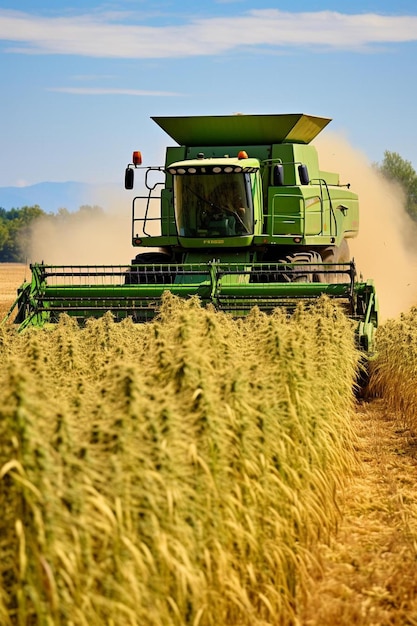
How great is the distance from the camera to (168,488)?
3898mm

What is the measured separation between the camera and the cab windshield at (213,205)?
13.2 m

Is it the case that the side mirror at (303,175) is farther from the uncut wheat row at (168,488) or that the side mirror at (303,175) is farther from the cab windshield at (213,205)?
the uncut wheat row at (168,488)

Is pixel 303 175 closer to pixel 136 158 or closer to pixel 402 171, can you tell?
pixel 136 158

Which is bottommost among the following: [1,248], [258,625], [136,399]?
[258,625]

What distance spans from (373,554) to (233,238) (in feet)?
25.7

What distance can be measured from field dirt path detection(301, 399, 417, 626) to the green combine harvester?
10.5ft

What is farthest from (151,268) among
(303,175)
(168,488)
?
(168,488)

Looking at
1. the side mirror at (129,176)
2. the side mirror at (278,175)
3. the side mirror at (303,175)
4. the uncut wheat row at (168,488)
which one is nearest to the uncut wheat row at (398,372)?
the side mirror at (303,175)

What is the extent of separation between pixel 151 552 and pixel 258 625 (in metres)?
0.77

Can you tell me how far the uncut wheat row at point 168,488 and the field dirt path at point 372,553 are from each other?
0.15 m

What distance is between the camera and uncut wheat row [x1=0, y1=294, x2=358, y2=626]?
3.52 meters

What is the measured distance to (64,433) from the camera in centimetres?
371

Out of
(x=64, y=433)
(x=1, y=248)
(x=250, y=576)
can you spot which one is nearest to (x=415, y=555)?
(x=250, y=576)

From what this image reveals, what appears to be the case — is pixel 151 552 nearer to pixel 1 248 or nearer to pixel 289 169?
pixel 289 169
